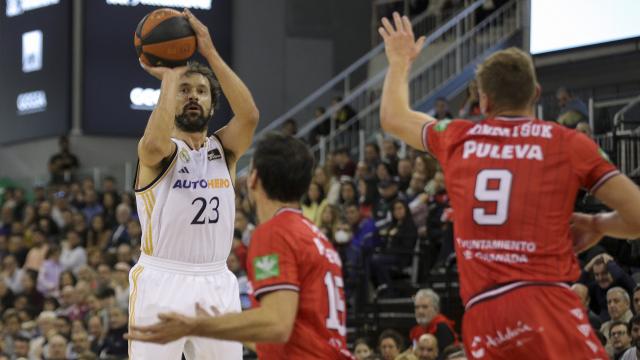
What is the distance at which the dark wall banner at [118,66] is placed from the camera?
2319 cm

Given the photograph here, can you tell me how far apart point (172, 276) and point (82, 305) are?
979 cm

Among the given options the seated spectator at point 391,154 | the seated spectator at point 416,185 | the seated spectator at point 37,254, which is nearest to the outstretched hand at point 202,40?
the seated spectator at point 416,185

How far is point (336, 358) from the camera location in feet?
18.1

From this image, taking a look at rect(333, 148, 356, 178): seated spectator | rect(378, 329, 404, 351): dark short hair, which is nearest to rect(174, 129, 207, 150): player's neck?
rect(378, 329, 404, 351): dark short hair

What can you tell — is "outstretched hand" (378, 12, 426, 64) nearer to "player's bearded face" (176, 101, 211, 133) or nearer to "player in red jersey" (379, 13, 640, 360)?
"player in red jersey" (379, 13, 640, 360)

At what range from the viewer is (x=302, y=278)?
538 cm

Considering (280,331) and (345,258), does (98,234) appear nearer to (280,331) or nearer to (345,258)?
(345,258)

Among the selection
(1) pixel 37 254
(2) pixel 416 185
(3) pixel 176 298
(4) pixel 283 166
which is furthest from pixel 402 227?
(4) pixel 283 166

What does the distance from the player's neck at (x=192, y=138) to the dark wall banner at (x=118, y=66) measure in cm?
1499

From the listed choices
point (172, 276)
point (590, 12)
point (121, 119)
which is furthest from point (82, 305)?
point (172, 276)

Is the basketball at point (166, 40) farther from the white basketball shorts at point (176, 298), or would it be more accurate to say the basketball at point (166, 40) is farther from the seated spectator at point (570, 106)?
the seated spectator at point (570, 106)

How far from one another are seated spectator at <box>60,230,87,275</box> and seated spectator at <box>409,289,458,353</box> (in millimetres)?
8258

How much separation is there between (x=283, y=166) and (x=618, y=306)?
19.4 ft

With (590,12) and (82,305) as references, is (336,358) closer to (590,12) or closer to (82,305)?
(590,12)
